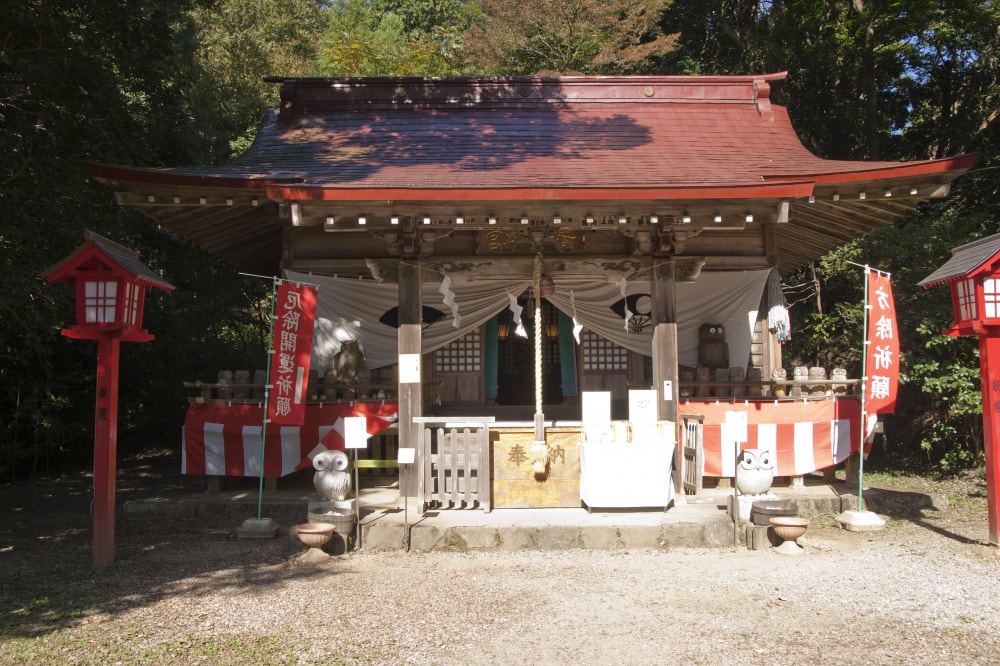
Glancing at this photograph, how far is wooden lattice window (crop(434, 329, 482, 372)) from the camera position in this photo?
11586 mm

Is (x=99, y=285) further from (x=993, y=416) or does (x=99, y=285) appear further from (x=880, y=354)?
(x=993, y=416)

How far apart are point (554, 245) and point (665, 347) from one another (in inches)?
68.4

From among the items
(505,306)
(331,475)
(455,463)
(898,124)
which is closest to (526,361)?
(505,306)

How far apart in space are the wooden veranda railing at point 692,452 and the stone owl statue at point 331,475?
11.8ft

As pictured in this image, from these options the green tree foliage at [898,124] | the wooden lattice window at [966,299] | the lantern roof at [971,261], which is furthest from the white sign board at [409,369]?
the green tree foliage at [898,124]

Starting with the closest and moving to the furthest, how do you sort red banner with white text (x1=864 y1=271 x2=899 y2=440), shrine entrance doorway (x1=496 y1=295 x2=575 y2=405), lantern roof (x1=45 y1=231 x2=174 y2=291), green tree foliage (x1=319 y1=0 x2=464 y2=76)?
lantern roof (x1=45 y1=231 x2=174 y2=291) → red banner with white text (x1=864 y1=271 x2=899 y2=440) → shrine entrance doorway (x1=496 y1=295 x2=575 y2=405) → green tree foliage (x1=319 y1=0 x2=464 y2=76)

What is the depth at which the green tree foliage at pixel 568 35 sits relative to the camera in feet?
63.5

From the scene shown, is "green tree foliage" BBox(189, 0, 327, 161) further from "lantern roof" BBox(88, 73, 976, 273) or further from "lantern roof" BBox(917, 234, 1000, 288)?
"lantern roof" BBox(917, 234, 1000, 288)

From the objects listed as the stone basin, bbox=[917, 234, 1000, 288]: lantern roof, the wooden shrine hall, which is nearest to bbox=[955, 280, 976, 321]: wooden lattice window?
bbox=[917, 234, 1000, 288]: lantern roof

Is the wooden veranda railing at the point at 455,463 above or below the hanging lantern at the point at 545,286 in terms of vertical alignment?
below

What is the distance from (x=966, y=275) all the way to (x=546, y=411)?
6199mm

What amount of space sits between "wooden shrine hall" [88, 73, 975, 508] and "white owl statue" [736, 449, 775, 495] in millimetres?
372

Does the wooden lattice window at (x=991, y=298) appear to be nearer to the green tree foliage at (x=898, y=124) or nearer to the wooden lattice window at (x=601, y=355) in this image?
the green tree foliage at (x=898, y=124)

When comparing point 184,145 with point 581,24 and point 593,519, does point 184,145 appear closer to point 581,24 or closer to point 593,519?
point 593,519
